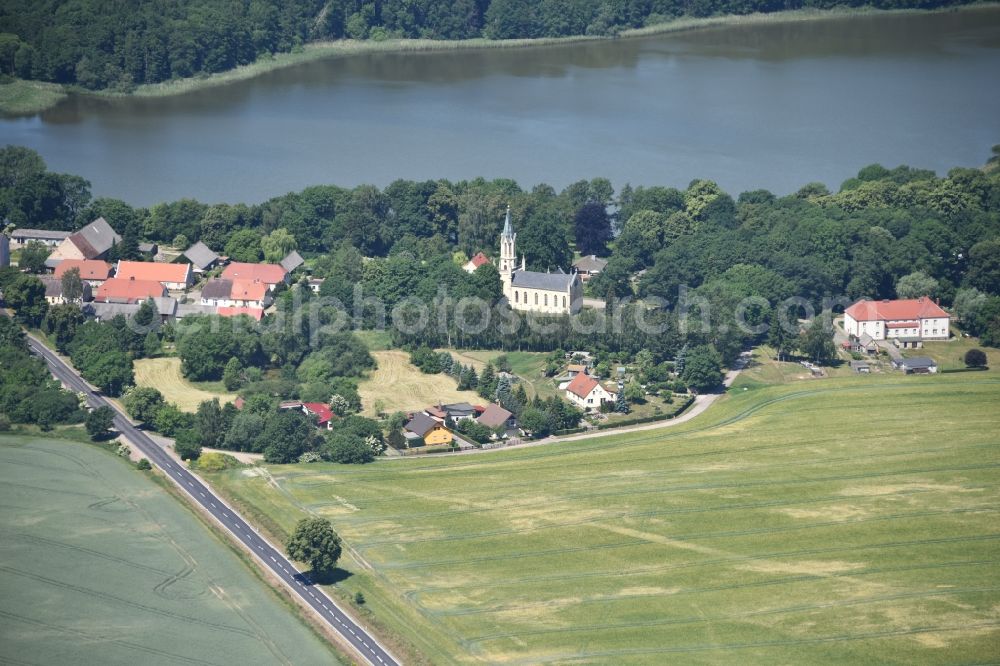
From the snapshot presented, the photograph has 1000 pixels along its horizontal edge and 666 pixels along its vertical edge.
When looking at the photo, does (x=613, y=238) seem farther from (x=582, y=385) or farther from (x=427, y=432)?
(x=427, y=432)

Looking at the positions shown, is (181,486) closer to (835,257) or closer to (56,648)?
(56,648)

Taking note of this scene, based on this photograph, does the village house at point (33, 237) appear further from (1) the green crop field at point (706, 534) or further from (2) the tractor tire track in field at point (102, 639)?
(2) the tractor tire track in field at point (102, 639)

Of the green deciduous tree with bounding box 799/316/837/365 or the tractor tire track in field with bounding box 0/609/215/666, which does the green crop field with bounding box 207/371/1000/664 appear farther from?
the tractor tire track in field with bounding box 0/609/215/666

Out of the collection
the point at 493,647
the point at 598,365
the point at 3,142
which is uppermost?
the point at 3,142

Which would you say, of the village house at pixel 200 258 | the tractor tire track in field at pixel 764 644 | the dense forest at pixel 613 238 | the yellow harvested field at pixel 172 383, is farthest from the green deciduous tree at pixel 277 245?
the tractor tire track in field at pixel 764 644

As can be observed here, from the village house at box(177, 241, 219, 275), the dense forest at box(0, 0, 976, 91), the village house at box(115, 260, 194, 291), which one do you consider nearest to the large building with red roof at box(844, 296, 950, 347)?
the village house at box(177, 241, 219, 275)

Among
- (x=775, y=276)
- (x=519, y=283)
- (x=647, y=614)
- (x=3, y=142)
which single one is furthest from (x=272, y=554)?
(x=3, y=142)
